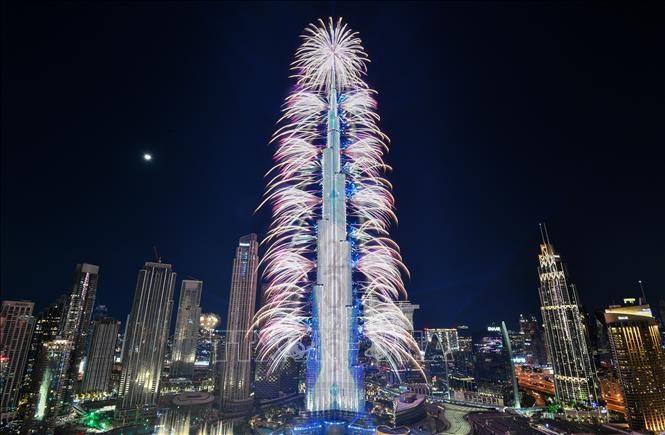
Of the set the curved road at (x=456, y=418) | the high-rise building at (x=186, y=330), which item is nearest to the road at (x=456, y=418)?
the curved road at (x=456, y=418)

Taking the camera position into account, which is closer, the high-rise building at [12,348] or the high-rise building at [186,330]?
the high-rise building at [12,348]

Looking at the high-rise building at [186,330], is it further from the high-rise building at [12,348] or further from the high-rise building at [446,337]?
the high-rise building at [446,337]

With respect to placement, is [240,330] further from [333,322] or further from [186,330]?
[333,322]

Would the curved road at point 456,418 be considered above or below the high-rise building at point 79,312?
below

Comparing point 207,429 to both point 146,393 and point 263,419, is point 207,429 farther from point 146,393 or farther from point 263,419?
point 146,393

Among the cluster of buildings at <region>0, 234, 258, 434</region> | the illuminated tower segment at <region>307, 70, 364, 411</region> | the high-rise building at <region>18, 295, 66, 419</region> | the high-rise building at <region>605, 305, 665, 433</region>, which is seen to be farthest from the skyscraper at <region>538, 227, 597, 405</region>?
the high-rise building at <region>18, 295, 66, 419</region>

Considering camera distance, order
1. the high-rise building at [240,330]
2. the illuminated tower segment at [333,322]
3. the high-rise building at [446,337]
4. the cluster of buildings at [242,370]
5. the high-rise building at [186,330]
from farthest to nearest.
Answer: the high-rise building at [446,337], the high-rise building at [186,330], the high-rise building at [240,330], the cluster of buildings at [242,370], the illuminated tower segment at [333,322]
